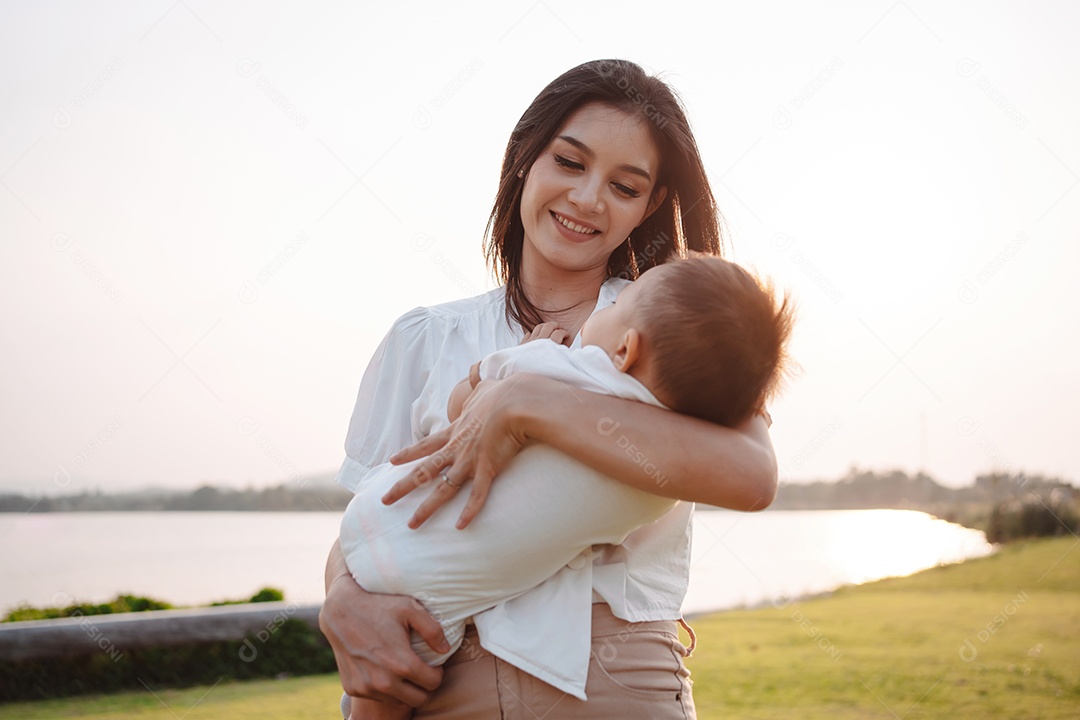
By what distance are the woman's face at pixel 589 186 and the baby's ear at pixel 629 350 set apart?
44 cm

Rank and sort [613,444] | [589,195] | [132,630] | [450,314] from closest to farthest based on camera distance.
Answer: [613,444], [589,195], [450,314], [132,630]

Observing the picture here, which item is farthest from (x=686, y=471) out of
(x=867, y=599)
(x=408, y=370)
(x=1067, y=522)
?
(x=1067, y=522)

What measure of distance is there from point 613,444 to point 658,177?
85cm

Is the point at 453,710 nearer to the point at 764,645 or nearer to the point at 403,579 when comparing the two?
the point at 403,579

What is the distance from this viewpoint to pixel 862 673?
4523 millimetres

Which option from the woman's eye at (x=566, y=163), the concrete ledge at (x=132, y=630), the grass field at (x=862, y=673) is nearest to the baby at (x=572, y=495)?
the woman's eye at (x=566, y=163)

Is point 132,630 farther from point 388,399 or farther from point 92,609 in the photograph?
point 388,399

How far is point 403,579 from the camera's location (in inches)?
52.4

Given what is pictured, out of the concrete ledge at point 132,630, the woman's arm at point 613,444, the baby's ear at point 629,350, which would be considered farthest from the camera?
the concrete ledge at point 132,630

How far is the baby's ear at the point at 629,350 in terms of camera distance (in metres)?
1.36

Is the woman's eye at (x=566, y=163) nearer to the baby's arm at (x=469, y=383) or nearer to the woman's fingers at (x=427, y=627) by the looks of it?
the baby's arm at (x=469, y=383)

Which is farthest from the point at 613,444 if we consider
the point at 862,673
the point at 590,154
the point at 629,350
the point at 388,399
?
the point at 862,673

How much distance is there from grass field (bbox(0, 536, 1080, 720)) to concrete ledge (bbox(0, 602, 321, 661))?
10.1 inches

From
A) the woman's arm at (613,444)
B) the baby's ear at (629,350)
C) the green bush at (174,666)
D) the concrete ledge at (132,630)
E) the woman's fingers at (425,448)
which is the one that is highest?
the baby's ear at (629,350)
